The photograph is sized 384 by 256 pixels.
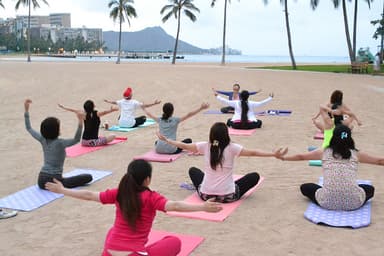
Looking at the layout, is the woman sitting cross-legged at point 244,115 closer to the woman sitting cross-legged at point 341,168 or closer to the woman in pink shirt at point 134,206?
the woman sitting cross-legged at point 341,168

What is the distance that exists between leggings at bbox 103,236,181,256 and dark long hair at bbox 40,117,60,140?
8.89ft

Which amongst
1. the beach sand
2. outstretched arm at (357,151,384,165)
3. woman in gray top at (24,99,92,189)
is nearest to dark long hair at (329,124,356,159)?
outstretched arm at (357,151,384,165)

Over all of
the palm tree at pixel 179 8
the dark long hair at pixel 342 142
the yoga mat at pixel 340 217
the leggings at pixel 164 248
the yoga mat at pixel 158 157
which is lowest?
the yoga mat at pixel 158 157

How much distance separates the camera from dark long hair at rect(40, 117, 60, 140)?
5730 millimetres

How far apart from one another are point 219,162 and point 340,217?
1401 millimetres

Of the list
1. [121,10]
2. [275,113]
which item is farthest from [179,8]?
[275,113]

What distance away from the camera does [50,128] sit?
18.8 feet

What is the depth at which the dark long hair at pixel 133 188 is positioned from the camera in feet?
10.4

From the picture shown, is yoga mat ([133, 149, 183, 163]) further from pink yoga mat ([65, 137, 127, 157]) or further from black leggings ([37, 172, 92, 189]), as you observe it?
black leggings ([37, 172, 92, 189])

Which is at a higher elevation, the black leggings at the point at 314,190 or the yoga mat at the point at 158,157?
the black leggings at the point at 314,190

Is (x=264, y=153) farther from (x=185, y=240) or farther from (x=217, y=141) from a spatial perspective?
(x=185, y=240)

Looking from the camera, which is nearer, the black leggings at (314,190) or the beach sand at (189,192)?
the beach sand at (189,192)

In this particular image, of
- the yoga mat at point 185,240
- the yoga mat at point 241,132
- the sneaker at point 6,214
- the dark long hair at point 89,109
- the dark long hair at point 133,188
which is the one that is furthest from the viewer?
the yoga mat at point 241,132

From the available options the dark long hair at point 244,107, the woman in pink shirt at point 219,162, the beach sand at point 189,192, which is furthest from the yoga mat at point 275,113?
the woman in pink shirt at point 219,162
